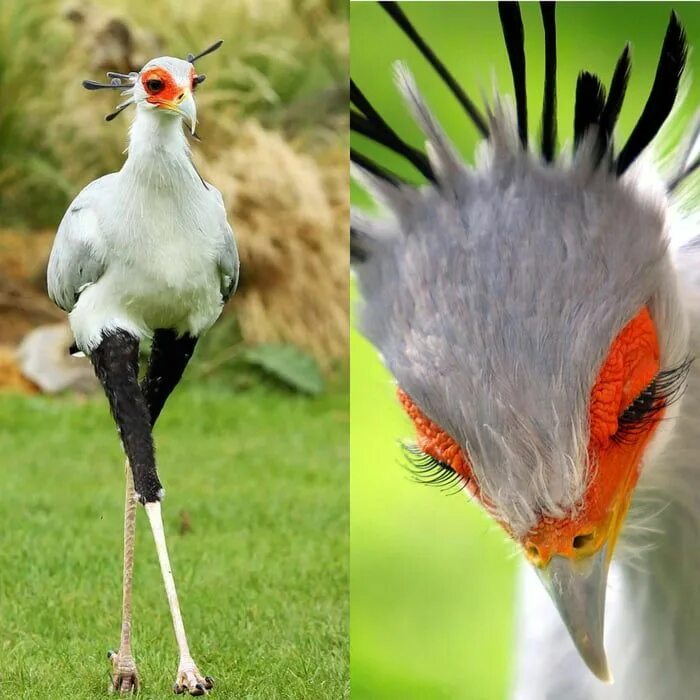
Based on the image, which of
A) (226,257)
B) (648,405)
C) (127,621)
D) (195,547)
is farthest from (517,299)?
(195,547)

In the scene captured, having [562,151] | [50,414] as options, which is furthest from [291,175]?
[562,151]

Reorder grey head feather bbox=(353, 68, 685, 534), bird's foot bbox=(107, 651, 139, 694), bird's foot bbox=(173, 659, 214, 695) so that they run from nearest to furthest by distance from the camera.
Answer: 1. grey head feather bbox=(353, 68, 685, 534)
2. bird's foot bbox=(173, 659, 214, 695)
3. bird's foot bbox=(107, 651, 139, 694)

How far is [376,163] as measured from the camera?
1795mm

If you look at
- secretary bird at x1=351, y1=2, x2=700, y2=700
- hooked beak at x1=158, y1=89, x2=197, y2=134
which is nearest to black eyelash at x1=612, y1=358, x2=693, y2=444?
secretary bird at x1=351, y1=2, x2=700, y2=700

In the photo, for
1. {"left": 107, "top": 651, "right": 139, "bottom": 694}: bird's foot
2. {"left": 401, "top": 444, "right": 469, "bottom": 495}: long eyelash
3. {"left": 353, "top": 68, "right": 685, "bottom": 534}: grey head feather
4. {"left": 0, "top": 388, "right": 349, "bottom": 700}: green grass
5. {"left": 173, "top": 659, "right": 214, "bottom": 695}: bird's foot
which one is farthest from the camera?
{"left": 0, "top": 388, "right": 349, "bottom": 700}: green grass

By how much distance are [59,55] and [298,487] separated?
2001 millimetres

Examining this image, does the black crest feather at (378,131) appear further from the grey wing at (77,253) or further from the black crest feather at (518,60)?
the grey wing at (77,253)

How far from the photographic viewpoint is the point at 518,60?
5.58 ft

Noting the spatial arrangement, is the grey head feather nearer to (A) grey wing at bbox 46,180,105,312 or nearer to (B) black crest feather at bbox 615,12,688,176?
(B) black crest feather at bbox 615,12,688,176

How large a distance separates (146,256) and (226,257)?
4.9 inches

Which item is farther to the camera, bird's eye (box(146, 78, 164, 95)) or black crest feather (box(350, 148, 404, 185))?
black crest feather (box(350, 148, 404, 185))

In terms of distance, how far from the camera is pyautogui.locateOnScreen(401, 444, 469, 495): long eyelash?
1635 millimetres

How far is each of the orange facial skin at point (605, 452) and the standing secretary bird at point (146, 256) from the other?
382 millimetres

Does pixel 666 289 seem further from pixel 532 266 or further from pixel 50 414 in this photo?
pixel 50 414
